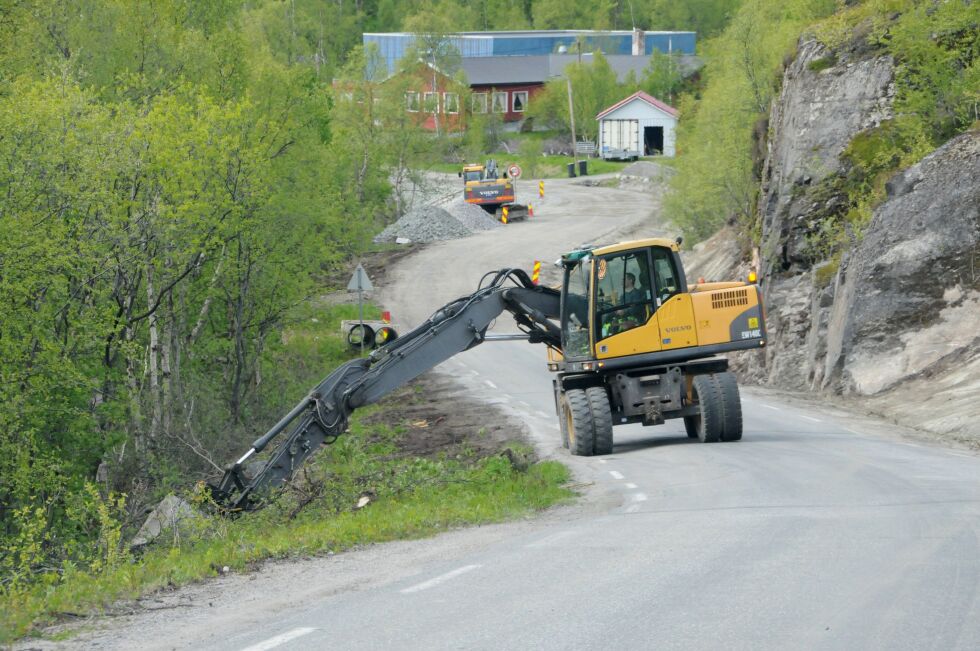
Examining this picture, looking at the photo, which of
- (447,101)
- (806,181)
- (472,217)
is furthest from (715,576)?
(447,101)

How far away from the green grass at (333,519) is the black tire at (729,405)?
3.09 metres

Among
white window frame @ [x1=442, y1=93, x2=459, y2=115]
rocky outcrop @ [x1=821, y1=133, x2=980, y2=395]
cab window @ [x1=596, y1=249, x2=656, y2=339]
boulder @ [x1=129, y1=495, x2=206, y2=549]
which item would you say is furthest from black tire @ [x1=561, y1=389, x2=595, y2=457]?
white window frame @ [x1=442, y1=93, x2=459, y2=115]

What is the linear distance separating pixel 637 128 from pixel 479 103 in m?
18.4

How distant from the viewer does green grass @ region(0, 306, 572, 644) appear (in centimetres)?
1005

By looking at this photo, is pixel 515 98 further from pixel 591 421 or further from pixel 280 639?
pixel 280 639

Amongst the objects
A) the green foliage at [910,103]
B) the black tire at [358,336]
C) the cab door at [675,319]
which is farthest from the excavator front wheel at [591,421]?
the black tire at [358,336]

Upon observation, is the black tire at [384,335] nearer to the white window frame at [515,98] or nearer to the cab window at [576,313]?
the cab window at [576,313]

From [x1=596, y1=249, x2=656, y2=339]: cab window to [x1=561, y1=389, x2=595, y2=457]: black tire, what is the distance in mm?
1031

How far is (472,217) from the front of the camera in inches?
2776

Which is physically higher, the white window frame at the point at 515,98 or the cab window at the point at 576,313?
the white window frame at the point at 515,98

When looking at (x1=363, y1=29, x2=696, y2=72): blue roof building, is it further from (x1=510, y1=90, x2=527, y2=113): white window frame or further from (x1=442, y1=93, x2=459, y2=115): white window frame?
(x1=442, y1=93, x2=459, y2=115): white window frame

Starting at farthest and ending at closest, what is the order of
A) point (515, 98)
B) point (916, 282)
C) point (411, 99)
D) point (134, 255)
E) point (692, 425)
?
point (515, 98) → point (411, 99) → point (916, 282) → point (134, 255) → point (692, 425)

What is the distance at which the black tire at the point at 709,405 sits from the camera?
63.5 feet

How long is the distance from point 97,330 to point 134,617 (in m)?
16.0
